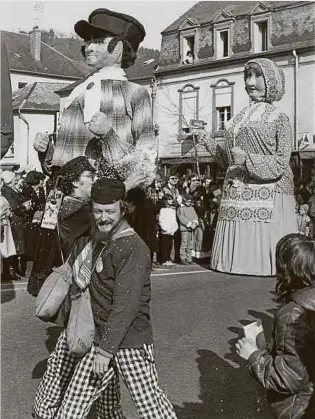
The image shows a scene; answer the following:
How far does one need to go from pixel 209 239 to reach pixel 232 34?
20764mm

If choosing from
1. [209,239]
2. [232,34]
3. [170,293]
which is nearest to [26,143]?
[232,34]

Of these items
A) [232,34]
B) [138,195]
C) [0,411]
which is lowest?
[0,411]

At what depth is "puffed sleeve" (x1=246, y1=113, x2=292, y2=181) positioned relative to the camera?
15.5 ft

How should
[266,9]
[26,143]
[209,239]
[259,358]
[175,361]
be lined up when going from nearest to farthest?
[259,358], [175,361], [209,239], [266,9], [26,143]

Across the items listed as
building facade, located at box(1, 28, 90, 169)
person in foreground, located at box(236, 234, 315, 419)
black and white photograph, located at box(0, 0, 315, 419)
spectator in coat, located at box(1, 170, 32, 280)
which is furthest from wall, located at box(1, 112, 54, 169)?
person in foreground, located at box(236, 234, 315, 419)

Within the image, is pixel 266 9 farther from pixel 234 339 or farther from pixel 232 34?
pixel 234 339

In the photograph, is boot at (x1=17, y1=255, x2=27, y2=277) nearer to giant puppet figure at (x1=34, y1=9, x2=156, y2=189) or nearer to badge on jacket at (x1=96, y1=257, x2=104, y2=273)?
giant puppet figure at (x1=34, y1=9, x2=156, y2=189)

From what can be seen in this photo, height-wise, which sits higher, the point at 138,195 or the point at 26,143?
the point at 26,143

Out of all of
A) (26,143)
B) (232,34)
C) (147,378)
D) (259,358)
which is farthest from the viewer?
(26,143)

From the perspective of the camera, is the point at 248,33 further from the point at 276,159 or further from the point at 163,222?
the point at 276,159

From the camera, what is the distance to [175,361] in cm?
461

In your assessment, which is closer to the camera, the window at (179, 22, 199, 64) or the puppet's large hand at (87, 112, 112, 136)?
the puppet's large hand at (87, 112, 112, 136)

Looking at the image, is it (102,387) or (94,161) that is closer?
(102,387)

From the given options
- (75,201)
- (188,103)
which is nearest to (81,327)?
(75,201)
